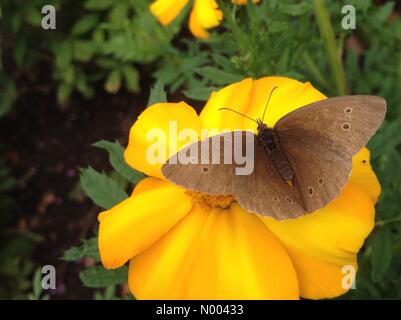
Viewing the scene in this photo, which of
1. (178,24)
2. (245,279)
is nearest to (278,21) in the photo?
(245,279)

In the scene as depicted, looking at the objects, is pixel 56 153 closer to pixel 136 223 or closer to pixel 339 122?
pixel 136 223

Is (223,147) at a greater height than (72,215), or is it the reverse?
(72,215)

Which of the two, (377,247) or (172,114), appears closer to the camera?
(172,114)

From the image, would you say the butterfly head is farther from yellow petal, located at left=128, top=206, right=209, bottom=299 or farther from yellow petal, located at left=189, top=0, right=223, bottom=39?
yellow petal, located at left=189, top=0, right=223, bottom=39

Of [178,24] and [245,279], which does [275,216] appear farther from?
[178,24]

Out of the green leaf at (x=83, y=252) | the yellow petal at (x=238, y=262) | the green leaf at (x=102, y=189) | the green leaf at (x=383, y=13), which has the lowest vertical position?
the yellow petal at (x=238, y=262)

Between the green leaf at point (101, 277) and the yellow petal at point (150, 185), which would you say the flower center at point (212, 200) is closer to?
the yellow petal at point (150, 185)

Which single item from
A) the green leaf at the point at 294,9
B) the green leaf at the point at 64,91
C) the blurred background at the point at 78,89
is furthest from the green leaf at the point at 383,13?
the green leaf at the point at 64,91
